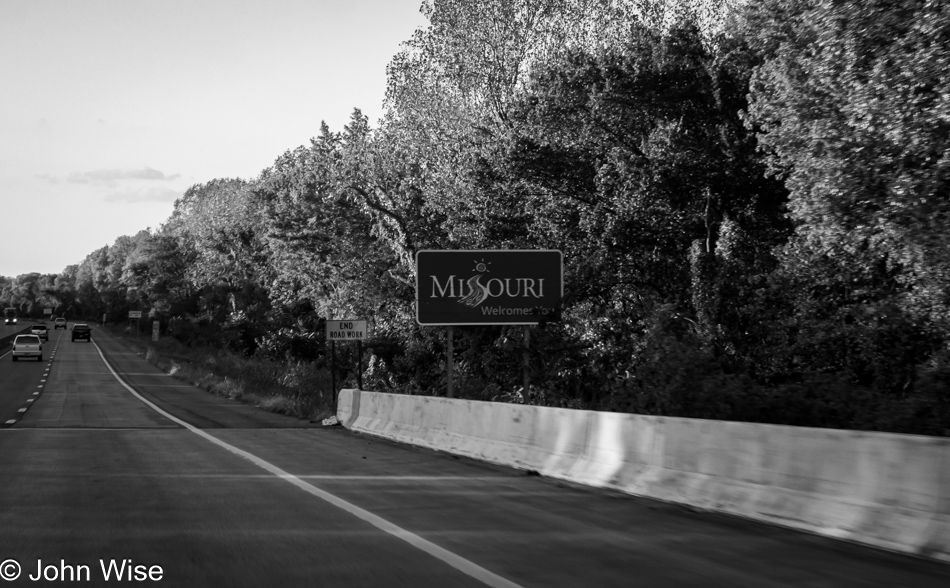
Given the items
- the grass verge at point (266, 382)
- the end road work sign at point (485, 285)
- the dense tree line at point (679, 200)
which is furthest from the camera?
the grass verge at point (266, 382)

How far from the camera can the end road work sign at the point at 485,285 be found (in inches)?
779

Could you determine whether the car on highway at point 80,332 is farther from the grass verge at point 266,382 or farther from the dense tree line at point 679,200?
the dense tree line at point 679,200

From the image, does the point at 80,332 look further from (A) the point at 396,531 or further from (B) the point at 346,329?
(A) the point at 396,531

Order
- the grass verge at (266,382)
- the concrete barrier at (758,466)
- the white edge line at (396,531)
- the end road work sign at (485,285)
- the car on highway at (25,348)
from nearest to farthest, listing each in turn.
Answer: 1. the white edge line at (396,531)
2. the concrete barrier at (758,466)
3. the end road work sign at (485,285)
4. the grass verge at (266,382)
5. the car on highway at (25,348)

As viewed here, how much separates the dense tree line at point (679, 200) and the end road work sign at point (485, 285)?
1820mm

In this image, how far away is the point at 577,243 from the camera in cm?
2530

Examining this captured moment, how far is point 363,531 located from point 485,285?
12427 mm

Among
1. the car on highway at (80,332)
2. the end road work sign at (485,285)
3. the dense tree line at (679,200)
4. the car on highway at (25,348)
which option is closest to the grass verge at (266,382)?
the dense tree line at (679,200)

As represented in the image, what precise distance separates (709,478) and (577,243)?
54.2 feet

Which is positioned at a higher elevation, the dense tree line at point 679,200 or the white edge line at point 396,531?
the dense tree line at point 679,200

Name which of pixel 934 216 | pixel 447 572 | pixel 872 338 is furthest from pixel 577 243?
pixel 447 572

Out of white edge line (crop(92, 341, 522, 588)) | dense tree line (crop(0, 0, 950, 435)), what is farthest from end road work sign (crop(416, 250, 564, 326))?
white edge line (crop(92, 341, 522, 588))

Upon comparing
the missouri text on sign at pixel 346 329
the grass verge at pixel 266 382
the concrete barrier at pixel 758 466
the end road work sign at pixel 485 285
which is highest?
the end road work sign at pixel 485 285

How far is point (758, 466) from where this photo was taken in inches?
334
